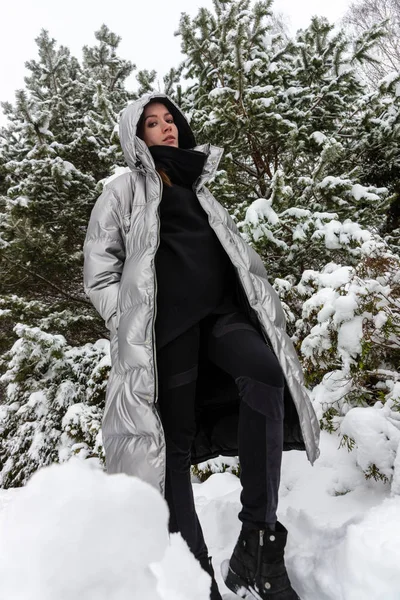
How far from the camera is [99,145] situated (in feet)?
22.6

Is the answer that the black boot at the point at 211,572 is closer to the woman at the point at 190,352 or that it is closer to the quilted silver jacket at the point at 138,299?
the woman at the point at 190,352

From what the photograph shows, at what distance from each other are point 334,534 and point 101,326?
19.6 feet

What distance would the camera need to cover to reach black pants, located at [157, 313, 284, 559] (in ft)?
4.75

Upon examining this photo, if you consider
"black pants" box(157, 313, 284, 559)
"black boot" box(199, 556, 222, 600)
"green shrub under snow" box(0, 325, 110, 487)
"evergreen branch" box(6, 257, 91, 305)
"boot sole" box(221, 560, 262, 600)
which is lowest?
"green shrub under snow" box(0, 325, 110, 487)

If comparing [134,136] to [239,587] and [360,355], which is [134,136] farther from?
[239,587]

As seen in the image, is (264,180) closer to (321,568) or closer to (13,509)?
(321,568)

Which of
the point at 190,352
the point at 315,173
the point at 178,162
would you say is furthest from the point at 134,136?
the point at 315,173

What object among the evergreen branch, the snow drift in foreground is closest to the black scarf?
the snow drift in foreground

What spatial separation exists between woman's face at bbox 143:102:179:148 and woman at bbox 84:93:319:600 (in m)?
0.11

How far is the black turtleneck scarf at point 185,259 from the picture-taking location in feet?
5.61

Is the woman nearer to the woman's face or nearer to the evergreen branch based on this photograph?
the woman's face

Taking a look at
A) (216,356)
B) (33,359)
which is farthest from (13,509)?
(33,359)

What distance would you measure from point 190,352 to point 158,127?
4.52 ft

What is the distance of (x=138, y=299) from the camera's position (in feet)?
5.46
